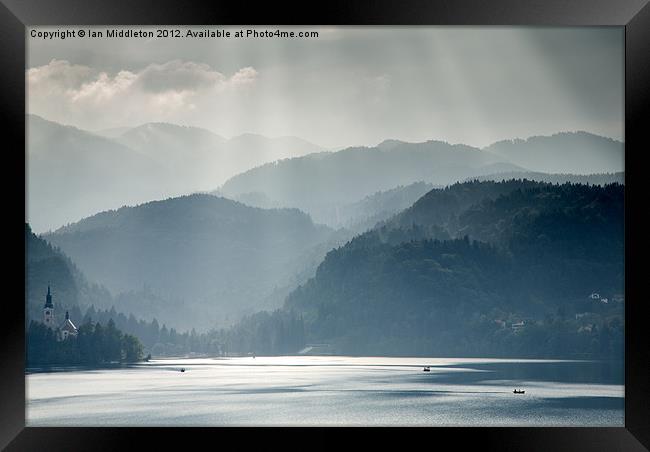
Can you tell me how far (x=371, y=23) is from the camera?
21.2 feet

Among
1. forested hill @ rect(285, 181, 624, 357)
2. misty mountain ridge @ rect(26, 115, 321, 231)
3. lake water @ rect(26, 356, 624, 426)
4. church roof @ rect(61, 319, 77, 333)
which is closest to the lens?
lake water @ rect(26, 356, 624, 426)

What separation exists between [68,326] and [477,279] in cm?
1940

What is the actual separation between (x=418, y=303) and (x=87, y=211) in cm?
1632

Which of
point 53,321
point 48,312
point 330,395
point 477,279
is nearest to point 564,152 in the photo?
point 330,395

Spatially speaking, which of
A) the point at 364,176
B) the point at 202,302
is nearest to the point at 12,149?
the point at 364,176

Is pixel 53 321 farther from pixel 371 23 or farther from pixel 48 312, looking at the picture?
pixel 371 23

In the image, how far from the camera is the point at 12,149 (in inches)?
259

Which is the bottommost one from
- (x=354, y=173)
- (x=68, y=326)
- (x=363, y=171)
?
(x=68, y=326)

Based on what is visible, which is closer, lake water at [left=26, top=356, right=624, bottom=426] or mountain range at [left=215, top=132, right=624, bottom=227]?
lake water at [left=26, top=356, right=624, bottom=426]

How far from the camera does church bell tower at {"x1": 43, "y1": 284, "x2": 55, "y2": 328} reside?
115 feet

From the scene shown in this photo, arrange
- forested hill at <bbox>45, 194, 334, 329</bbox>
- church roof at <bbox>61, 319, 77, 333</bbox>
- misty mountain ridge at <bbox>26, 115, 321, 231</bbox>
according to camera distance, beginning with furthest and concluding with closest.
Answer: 1. forested hill at <bbox>45, 194, 334, 329</bbox>
2. church roof at <bbox>61, 319, 77, 333</bbox>
3. misty mountain ridge at <bbox>26, 115, 321, 231</bbox>

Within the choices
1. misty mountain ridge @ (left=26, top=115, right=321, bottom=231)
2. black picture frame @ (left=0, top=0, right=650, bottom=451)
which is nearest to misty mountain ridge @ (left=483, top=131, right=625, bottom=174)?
misty mountain ridge @ (left=26, top=115, right=321, bottom=231)

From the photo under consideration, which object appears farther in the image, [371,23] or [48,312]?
[48,312]

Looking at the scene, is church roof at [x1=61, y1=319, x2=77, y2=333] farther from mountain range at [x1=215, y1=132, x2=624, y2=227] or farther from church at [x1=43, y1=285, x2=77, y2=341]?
mountain range at [x1=215, y1=132, x2=624, y2=227]
